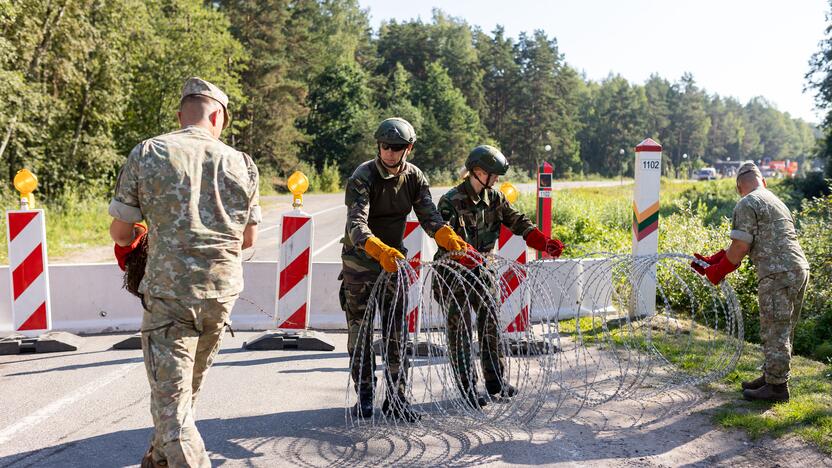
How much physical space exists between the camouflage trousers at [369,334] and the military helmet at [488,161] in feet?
3.60

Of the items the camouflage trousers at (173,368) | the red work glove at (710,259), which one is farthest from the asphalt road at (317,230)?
the red work glove at (710,259)

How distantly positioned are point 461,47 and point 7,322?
7148 cm

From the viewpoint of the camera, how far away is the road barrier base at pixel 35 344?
6.66m

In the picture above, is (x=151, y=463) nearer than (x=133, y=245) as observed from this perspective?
Yes

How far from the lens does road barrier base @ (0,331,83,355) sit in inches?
262

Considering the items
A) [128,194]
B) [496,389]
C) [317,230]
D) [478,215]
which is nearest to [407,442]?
[496,389]

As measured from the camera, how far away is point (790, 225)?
512 centimetres

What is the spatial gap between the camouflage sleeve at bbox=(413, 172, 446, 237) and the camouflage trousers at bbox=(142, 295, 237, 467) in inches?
73.7

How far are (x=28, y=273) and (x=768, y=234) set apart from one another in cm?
672

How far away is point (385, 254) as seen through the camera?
167 inches

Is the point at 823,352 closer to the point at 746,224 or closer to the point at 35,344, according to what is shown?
the point at 746,224

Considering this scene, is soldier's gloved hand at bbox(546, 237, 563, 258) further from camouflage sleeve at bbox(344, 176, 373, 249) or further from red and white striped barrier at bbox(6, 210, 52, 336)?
red and white striped barrier at bbox(6, 210, 52, 336)

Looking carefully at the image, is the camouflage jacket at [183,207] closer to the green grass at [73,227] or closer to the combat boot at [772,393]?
the combat boot at [772,393]

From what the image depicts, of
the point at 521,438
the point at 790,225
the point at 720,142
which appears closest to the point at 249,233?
the point at 521,438
